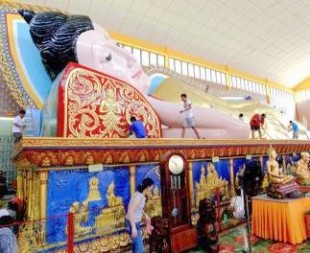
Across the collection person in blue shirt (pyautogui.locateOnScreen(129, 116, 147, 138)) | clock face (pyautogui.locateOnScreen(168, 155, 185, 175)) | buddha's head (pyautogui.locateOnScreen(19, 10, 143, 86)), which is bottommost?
clock face (pyautogui.locateOnScreen(168, 155, 185, 175))

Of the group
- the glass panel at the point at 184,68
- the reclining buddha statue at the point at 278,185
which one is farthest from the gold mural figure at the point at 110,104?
the glass panel at the point at 184,68

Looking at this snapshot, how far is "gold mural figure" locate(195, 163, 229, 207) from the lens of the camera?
480cm

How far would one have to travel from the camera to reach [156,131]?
484 cm

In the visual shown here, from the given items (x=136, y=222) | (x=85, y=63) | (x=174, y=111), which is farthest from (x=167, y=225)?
(x=85, y=63)

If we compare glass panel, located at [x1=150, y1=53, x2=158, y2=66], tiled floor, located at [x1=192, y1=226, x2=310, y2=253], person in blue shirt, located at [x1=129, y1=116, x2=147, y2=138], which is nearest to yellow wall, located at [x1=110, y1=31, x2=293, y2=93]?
glass panel, located at [x1=150, y1=53, x2=158, y2=66]

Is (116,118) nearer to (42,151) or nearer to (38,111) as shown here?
(42,151)

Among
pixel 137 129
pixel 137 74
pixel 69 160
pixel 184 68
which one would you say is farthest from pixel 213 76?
pixel 69 160

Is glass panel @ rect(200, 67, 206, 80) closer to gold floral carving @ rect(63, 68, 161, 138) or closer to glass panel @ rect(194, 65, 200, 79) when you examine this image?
glass panel @ rect(194, 65, 200, 79)

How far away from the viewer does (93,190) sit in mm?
3645

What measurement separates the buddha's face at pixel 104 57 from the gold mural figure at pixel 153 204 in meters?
2.19

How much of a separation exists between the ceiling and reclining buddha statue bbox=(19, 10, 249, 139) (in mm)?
3695

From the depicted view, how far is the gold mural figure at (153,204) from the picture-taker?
4.09m

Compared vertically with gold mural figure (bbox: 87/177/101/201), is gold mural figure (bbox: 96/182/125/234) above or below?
below

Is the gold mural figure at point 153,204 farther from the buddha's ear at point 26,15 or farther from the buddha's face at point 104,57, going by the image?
the buddha's ear at point 26,15
